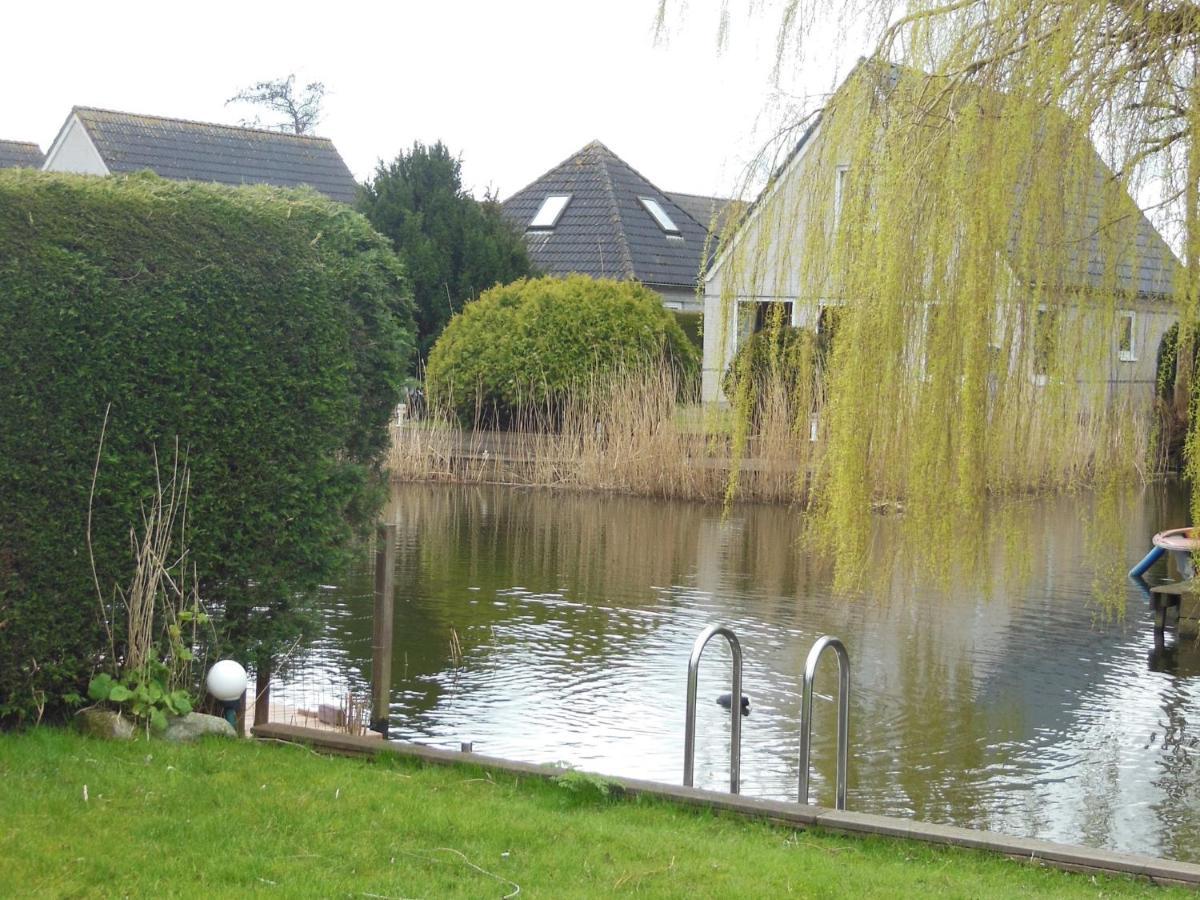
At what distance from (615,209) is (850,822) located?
3151cm

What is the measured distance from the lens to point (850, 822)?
5.46 metres

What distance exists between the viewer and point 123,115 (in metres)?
35.8

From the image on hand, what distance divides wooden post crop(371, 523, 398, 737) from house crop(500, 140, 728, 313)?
86.4ft

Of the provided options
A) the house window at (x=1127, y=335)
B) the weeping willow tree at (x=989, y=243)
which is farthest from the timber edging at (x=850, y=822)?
the house window at (x=1127, y=335)

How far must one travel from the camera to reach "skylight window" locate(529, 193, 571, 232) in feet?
120

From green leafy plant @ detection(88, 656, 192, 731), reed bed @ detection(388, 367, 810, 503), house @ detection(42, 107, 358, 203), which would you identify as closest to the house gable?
house @ detection(42, 107, 358, 203)

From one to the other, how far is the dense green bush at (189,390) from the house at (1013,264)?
182 cm

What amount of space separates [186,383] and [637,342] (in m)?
15.7

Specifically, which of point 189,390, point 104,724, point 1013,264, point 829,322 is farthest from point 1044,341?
point 104,724

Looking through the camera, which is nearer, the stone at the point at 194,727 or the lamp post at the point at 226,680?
the stone at the point at 194,727

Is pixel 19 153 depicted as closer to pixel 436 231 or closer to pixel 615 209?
pixel 615 209

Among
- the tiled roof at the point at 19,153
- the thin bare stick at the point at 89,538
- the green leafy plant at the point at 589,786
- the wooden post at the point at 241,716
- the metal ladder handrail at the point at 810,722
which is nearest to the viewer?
the green leafy plant at the point at 589,786

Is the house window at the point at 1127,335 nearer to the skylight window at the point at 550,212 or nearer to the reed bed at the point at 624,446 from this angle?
the reed bed at the point at 624,446

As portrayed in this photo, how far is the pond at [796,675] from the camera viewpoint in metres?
7.25
